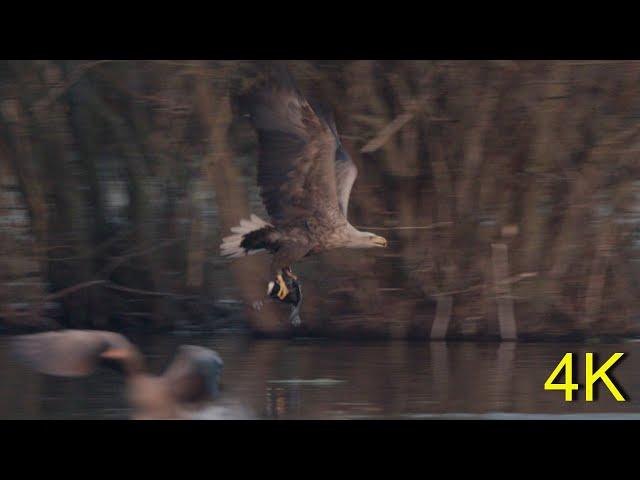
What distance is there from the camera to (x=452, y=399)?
9.85m

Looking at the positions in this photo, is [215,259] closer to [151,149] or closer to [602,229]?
[151,149]

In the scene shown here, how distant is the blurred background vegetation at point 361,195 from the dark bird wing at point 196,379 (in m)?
4.99

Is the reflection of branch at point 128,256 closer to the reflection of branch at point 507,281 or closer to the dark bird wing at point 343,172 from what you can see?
the reflection of branch at point 507,281

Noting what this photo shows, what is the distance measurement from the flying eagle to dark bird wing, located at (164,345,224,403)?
3.23 m

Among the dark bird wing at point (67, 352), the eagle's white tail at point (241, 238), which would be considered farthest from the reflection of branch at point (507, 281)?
the dark bird wing at point (67, 352)

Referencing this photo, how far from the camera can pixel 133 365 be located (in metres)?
8.01

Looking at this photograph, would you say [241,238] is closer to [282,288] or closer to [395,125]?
[282,288]

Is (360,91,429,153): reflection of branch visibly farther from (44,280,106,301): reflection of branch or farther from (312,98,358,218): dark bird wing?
(44,280,106,301): reflection of branch

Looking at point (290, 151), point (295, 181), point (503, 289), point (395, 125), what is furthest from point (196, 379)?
point (503, 289)

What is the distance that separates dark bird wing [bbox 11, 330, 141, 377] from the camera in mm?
7691

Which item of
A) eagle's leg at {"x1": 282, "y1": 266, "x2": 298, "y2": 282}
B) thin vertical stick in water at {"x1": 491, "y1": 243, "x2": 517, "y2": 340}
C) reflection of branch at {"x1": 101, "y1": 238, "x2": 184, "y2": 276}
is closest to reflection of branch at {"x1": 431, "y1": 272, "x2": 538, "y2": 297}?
thin vertical stick in water at {"x1": 491, "y1": 243, "x2": 517, "y2": 340}

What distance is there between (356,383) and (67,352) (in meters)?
3.38

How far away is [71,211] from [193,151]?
1337mm

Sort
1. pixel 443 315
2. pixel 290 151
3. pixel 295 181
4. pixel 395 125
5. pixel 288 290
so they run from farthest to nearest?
pixel 443 315 < pixel 395 125 < pixel 288 290 < pixel 295 181 < pixel 290 151
